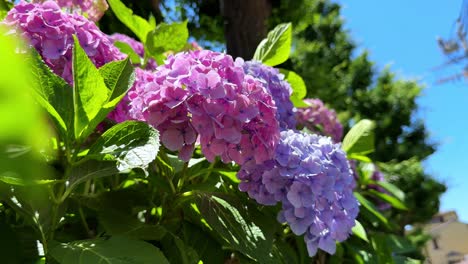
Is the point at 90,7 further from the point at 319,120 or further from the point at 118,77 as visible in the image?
the point at 319,120

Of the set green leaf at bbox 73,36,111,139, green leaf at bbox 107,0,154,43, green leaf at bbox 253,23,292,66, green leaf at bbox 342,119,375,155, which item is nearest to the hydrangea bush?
green leaf at bbox 73,36,111,139

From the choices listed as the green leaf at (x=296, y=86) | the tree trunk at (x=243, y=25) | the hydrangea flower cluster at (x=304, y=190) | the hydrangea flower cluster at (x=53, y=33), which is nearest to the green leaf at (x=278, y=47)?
the green leaf at (x=296, y=86)

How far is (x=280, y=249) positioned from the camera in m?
0.74

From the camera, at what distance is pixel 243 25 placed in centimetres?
179

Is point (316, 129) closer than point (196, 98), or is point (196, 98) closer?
point (196, 98)

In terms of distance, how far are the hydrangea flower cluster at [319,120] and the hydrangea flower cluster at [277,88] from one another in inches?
28.2

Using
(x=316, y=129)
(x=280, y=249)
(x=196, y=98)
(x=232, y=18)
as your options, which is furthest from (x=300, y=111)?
(x=196, y=98)

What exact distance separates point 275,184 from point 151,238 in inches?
7.9

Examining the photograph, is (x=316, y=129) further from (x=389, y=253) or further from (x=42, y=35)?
(x=42, y=35)

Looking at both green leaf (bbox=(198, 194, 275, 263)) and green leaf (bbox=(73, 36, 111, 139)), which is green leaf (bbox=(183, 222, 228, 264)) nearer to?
green leaf (bbox=(198, 194, 275, 263))

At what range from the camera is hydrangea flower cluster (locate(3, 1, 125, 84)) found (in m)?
0.65

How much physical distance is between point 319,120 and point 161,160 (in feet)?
3.44

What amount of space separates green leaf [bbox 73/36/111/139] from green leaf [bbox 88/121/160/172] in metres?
0.03

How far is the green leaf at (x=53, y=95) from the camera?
0.50 m
